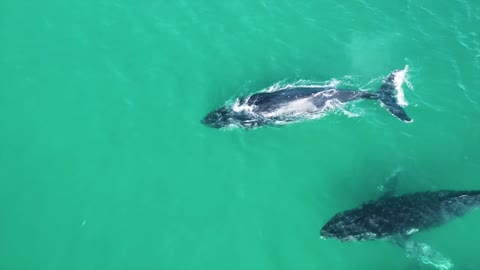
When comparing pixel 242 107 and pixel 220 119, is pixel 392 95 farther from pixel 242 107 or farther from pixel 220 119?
pixel 220 119

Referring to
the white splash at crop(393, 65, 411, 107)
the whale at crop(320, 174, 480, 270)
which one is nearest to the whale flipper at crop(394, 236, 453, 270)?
the whale at crop(320, 174, 480, 270)

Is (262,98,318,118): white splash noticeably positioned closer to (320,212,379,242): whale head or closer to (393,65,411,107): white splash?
(393,65,411,107): white splash

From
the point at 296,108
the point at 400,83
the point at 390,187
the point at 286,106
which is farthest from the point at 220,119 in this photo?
the point at 400,83

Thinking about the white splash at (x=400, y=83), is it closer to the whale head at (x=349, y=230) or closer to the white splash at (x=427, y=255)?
the whale head at (x=349, y=230)

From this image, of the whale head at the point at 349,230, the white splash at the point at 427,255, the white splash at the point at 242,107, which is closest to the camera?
the white splash at the point at 427,255

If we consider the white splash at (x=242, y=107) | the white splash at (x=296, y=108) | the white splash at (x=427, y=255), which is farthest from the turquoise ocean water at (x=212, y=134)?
the white splash at (x=242, y=107)

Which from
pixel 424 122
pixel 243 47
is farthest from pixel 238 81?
pixel 424 122
